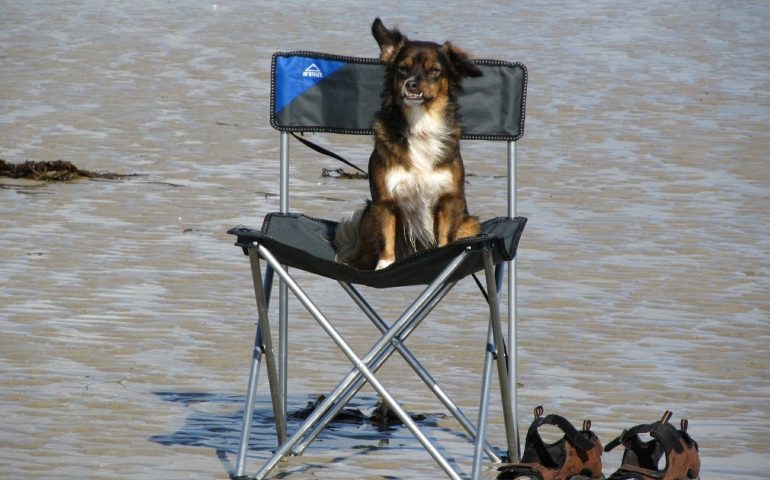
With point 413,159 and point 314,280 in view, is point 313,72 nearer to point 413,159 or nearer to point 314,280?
point 413,159

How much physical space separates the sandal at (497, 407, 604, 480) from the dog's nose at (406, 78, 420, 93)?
1.24 meters

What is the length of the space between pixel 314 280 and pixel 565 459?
3.37m

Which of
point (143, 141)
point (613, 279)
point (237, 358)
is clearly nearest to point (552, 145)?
point (143, 141)

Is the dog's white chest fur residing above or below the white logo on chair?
below

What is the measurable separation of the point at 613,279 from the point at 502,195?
2.11 metres

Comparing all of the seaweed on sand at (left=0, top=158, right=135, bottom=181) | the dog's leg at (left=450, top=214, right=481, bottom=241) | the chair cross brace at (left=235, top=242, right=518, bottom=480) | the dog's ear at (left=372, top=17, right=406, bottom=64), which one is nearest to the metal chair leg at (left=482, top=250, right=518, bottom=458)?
the chair cross brace at (left=235, top=242, right=518, bottom=480)

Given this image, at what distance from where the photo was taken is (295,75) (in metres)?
5.27

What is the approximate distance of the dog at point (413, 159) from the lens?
518 cm

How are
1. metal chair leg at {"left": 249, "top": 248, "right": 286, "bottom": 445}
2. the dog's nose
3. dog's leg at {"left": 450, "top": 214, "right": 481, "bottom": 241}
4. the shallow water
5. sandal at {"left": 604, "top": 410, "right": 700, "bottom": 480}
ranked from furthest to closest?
the shallow water, dog's leg at {"left": 450, "top": 214, "right": 481, "bottom": 241}, the dog's nose, metal chair leg at {"left": 249, "top": 248, "right": 286, "bottom": 445}, sandal at {"left": 604, "top": 410, "right": 700, "bottom": 480}

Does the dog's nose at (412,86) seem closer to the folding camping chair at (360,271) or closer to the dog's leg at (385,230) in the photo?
the folding camping chair at (360,271)

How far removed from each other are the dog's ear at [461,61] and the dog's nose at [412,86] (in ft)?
0.60

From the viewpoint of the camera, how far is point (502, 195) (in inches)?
390

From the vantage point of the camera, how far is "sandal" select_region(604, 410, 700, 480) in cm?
440

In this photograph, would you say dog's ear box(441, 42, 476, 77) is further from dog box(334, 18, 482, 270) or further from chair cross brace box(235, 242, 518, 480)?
chair cross brace box(235, 242, 518, 480)
